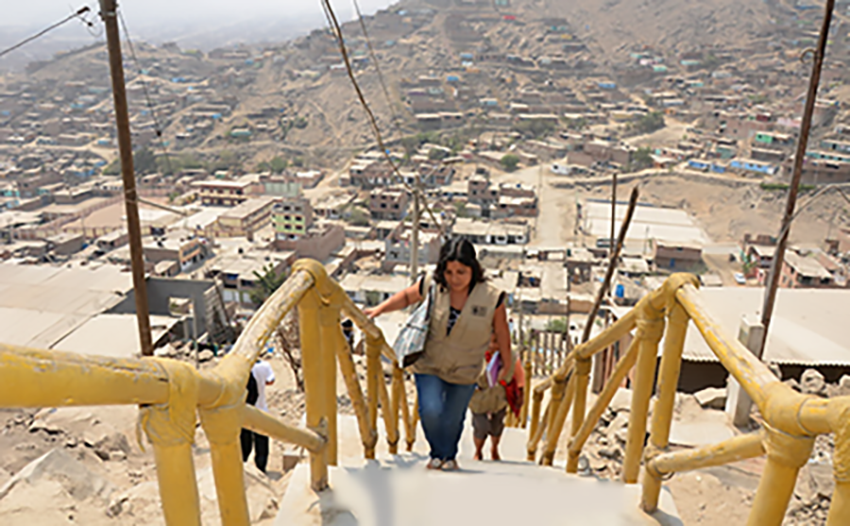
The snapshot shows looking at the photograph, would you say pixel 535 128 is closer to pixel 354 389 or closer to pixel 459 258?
pixel 459 258

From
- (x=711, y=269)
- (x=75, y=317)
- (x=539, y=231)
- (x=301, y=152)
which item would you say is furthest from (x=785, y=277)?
(x=301, y=152)

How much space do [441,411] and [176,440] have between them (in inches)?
72.2

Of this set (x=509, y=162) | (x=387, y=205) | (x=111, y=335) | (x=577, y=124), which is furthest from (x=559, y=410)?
(x=577, y=124)

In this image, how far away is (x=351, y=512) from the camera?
6.79ft

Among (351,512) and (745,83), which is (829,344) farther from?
(745,83)

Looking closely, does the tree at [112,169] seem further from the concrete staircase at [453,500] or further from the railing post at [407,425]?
the concrete staircase at [453,500]

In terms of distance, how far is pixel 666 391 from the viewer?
1.94 m

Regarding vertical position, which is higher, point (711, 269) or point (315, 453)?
point (315, 453)

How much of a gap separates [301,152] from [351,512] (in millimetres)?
61874

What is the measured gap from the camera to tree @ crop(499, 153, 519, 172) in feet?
165

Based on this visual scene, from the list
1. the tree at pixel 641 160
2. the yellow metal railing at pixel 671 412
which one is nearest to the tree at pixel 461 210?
the tree at pixel 641 160

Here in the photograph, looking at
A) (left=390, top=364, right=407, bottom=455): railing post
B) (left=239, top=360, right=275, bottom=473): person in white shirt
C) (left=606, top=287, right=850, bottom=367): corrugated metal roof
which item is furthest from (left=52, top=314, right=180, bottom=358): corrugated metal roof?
(left=390, top=364, right=407, bottom=455): railing post

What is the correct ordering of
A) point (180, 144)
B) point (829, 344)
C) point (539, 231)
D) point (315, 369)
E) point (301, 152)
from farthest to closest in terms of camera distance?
point (180, 144) → point (301, 152) → point (539, 231) → point (829, 344) → point (315, 369)

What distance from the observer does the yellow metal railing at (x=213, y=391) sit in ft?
2.71
